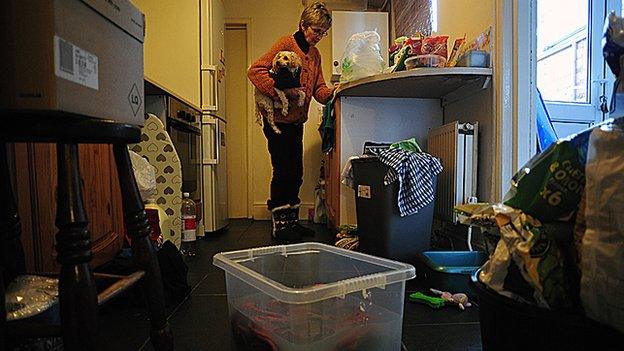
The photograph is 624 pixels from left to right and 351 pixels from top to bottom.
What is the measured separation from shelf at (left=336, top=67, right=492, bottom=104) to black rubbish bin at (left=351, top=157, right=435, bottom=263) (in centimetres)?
37

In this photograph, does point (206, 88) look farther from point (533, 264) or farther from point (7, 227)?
point (533, 264)

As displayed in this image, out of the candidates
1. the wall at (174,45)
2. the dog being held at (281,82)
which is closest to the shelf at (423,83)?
the dog being held at (281,82)

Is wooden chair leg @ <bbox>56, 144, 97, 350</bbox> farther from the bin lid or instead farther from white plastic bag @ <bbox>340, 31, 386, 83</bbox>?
white plastic bag @ <bbox>340, 31, 386, 83</bbox>

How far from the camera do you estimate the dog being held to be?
2.21 m

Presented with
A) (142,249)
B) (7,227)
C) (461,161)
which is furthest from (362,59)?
(7,227)

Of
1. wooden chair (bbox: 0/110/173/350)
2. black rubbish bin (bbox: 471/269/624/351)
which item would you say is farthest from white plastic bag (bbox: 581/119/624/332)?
wooden chair (bbox: 0/110/173/350)

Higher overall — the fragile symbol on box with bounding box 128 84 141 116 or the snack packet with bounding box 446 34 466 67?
the snack packet with bounding box 446 34 466 67

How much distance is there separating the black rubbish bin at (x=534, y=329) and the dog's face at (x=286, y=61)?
5.79 feet

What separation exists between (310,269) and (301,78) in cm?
147

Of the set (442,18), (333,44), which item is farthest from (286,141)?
(333,44)

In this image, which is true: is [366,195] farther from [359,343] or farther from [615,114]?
[615,114]

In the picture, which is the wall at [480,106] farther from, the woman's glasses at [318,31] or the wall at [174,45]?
the wall at [174,45]

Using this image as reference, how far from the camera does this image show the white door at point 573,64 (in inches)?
90.8

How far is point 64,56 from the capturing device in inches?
21.3
